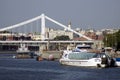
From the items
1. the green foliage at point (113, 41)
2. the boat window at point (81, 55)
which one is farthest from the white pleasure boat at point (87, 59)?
the green foliage at point (113, 41)

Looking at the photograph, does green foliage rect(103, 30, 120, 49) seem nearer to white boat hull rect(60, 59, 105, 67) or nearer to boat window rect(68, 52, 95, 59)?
boat window rect(68, 52, 95, 59)

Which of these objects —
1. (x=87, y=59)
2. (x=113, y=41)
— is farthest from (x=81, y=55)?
(x=113, y=41)

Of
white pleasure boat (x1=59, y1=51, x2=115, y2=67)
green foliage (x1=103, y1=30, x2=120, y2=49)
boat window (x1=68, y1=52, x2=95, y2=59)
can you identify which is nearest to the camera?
white pleasure boat (x1=59, y1=51, x2=115, y2=67)

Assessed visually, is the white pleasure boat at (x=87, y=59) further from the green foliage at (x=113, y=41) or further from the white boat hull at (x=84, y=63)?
the green foliage at (x=113, y=41)

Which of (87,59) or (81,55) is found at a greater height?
(81,55)

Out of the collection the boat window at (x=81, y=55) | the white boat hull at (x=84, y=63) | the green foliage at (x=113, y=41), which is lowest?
the white boat hull at (x=84, y=63)

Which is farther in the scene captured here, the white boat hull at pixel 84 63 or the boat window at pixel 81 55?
the boat window at pixel 81 55

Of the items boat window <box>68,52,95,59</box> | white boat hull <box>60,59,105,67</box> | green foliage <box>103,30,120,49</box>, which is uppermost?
green foliage <box>103,30,120,49</box>

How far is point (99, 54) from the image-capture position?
73438mm

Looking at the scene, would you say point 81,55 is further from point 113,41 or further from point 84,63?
point 113,41

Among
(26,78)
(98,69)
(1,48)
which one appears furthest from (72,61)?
(1,48)

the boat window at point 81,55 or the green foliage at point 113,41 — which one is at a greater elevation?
the green foliage at point 113,41

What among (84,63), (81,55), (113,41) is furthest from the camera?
(113,41)

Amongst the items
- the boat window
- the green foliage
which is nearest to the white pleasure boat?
the boat window
